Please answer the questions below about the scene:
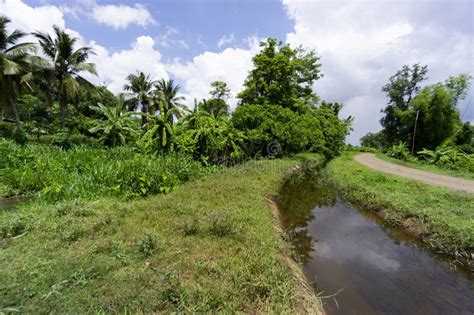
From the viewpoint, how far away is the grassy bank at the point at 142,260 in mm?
2672

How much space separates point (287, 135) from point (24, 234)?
13.5 m

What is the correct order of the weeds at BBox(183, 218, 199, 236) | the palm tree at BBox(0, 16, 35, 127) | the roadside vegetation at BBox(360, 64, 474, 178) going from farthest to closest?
1. the roadside vegetation at BBox(360, 64, 474, 178)
2. the palm tree at BBox(0, 16, 35, 127)
3. the weeds at BBox(183, 218, 199, 236)

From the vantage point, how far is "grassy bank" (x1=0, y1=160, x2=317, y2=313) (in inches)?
105

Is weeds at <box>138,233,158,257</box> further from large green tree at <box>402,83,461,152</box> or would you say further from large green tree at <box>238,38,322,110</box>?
large green tree at <box>402,83,461,152</box>

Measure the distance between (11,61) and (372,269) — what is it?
22.4 m

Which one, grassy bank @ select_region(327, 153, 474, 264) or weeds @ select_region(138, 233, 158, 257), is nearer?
weeds @ select_region(138, 233, 158, 257)

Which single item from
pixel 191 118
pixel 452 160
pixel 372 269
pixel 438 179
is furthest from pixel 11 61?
pixel 452 160

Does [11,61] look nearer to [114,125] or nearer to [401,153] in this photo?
[114,125]

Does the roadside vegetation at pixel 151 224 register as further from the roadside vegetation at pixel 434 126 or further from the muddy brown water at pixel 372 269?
the roadside vegetation at pixel 434 126

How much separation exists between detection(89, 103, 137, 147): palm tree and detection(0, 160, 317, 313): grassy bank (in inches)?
366

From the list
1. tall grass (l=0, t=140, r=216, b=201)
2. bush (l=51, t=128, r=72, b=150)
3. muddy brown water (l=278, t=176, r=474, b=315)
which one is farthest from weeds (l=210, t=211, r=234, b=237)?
bush (l=51, t=128, r=72, b=150)

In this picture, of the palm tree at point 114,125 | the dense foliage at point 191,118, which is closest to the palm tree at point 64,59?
the dense foliage at point 191,118

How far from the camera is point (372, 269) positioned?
463 cm

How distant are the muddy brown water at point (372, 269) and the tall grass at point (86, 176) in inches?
167
